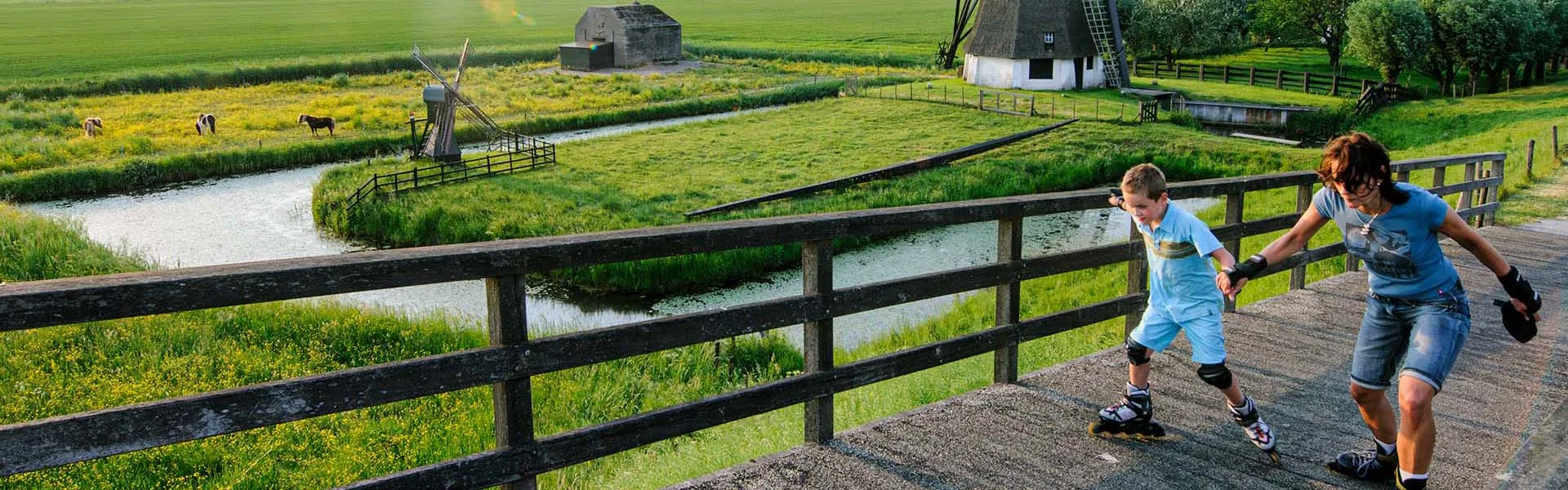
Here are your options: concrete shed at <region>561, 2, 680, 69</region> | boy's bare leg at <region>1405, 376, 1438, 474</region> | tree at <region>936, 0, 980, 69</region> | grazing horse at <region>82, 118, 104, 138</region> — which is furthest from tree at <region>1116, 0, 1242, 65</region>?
boy's bare leg at <region>1405, 376, 1438, 474</region>

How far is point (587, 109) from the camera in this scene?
50.2m

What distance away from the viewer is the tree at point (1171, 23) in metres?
63.2

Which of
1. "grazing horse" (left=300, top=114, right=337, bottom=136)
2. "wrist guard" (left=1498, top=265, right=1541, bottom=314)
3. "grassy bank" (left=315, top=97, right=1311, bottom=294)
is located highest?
"wrist guard" (left=1498, top=265, right=1541, bottom=314)

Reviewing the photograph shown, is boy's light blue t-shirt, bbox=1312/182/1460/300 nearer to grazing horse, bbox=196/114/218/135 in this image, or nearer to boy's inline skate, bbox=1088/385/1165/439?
boy's inline skate, bbox=1088/385/1165/439

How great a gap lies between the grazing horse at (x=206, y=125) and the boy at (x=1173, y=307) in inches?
1696

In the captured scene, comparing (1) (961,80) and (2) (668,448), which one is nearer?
(2) (668,448)

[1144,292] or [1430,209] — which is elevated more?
[1430,209]

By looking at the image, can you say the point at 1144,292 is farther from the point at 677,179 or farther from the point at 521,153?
the point at 521,153

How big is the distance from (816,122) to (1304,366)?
38387 mm

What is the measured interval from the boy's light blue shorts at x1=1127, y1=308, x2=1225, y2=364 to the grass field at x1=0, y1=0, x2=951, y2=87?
64.6 metres

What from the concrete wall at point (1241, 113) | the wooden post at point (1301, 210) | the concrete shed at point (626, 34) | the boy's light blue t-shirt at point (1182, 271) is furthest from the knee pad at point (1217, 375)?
the concrete shed at point (626, 34)

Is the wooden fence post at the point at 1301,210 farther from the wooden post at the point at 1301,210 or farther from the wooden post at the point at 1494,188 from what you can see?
the wooden post at the point at 1494,188

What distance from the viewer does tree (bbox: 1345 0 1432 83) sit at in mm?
48500

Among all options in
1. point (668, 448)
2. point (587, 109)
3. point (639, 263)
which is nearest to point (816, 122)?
point (587, 109)
